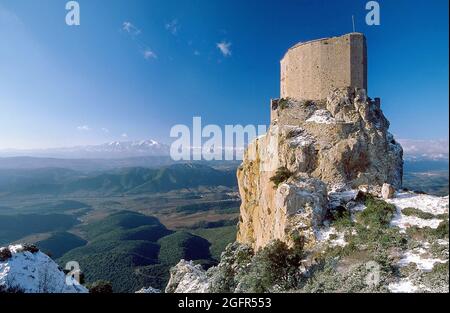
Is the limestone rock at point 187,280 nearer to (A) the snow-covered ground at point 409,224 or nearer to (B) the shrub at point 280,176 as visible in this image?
(A) the snow-covered ground at point 409,224

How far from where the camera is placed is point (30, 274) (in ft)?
50.5

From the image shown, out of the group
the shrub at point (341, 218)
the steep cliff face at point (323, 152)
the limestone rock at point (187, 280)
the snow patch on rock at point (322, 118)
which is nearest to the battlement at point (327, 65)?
the steep cliff face at point (323, 152)

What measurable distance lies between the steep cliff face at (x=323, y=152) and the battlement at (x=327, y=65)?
3.64 feet

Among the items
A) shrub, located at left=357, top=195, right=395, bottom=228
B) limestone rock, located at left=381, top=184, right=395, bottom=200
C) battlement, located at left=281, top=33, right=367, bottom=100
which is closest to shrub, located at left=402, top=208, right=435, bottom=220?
shrub, located at left=357, top=195, right=395, bottom=228

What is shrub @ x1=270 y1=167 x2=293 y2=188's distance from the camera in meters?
22.7

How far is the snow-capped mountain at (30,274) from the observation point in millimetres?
14484

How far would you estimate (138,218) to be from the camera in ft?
602

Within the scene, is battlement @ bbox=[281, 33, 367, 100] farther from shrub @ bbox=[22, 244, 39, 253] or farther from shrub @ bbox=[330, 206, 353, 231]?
shrub @ bbox=[22, 244, 39, 253]

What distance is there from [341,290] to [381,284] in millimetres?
1571

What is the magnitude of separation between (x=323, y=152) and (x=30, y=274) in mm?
19510

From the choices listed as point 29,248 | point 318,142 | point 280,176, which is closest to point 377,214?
point 280,176

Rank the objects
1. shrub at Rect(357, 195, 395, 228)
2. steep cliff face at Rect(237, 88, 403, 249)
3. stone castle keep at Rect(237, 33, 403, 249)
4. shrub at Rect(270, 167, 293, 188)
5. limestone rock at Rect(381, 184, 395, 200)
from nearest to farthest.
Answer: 1. shrub at Rect(357, 195, 395, 228)
2. limestone rock at Rect(381, 184, 395, 200)
3. stone castle keep at Rect(237, 33, 403, 249)
4. shrub at Rect(270, 167, 293, 188)
5. steep cliff face at Rect(237, 88, 403, 249)

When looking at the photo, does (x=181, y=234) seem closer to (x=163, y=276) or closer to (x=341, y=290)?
(x=163, y=276)

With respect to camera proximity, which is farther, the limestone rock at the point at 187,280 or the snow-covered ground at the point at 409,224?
the limestone rock at the point at 187,280
